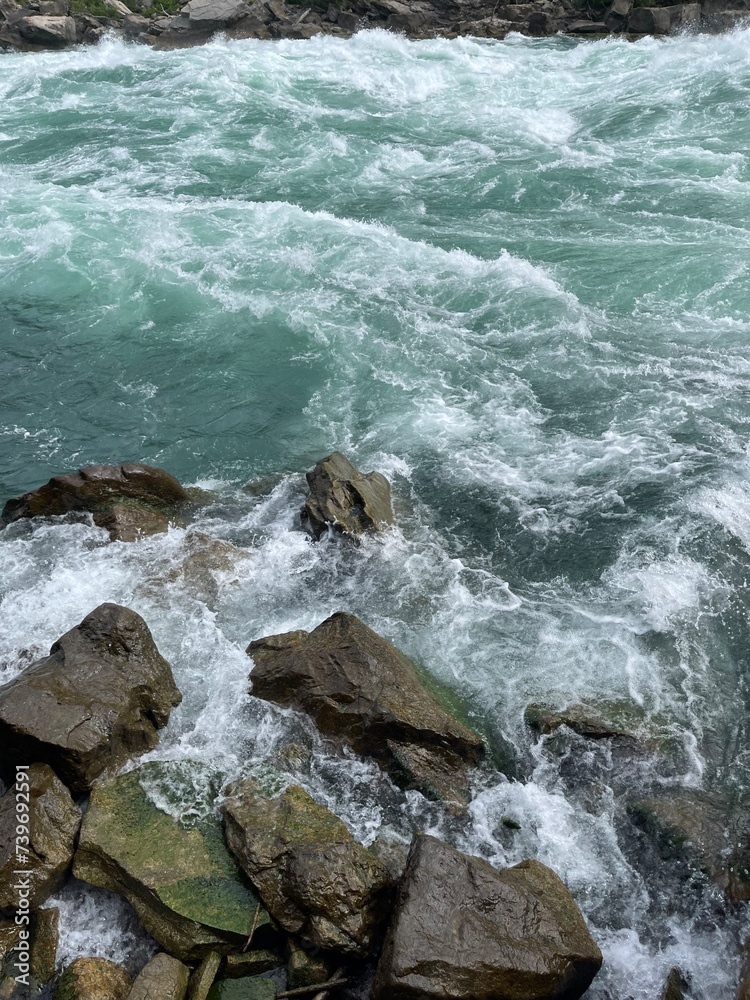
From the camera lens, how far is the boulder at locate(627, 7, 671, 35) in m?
27.8

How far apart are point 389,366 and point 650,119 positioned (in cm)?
1255

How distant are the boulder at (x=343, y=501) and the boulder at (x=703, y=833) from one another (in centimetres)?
429

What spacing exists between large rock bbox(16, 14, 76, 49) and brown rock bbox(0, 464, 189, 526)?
2789cm

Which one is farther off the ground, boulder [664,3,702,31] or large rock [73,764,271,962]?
boulder [664,3,702,31]

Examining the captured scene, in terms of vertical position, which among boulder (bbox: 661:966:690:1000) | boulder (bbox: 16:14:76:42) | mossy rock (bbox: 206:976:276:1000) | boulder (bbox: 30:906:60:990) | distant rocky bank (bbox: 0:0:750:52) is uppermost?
distant rocky bank (bbox: 0:0:750:52)

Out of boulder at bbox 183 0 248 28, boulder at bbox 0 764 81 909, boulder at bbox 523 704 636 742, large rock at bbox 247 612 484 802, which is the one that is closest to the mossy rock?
boulder at bbox 0 764 81 909

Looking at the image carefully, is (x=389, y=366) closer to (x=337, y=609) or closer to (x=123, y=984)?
(x=337, y=609)

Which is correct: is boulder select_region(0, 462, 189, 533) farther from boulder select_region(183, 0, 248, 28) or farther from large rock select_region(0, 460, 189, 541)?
boulder select_region(183, 0, 248, 28)

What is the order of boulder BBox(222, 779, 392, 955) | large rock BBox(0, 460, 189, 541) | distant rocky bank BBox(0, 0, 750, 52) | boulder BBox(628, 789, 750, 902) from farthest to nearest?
distant rocky bank BBox(0, 0, 750, 52), large rock BBox(0, 460, 189, 541), boulder BBox(628, 789, 750, 902), boulder BBox(222, 779, 392, 955)

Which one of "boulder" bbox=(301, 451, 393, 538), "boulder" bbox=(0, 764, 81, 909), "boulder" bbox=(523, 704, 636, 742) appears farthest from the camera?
"boulder" bbox=(301, 451, 393, 538)

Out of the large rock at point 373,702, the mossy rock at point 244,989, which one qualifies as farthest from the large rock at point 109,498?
the mossy rock at point 244,989

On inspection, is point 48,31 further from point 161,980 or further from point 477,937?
point 477,937

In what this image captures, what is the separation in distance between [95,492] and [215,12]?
2794cm

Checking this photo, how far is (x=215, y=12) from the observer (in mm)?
32000
